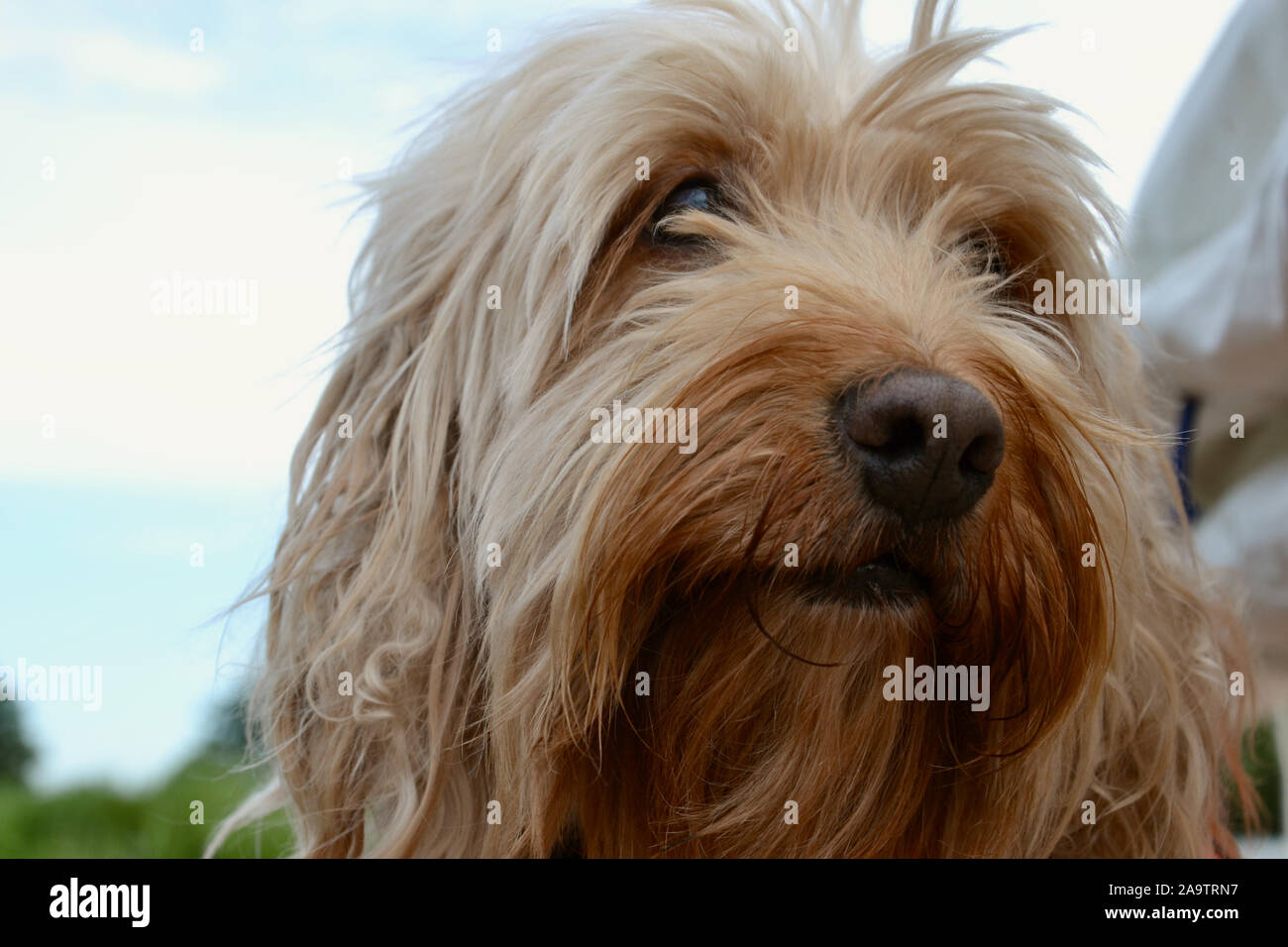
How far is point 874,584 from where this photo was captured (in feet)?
6.68

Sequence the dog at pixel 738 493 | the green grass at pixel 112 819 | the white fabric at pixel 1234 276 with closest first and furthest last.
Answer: the dog at pixel 738 493
the white fabric at pixel 1234 276
the green grass at pixel 112 819

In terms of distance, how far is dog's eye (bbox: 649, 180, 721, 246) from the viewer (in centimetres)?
250

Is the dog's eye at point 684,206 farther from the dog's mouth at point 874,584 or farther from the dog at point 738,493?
the dog's mouth at point 874,584

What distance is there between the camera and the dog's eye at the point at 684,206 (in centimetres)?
250

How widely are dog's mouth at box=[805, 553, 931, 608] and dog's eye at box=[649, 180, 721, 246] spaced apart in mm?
840

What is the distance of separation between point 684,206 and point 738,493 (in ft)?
2.65

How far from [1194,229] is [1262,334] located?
88cm

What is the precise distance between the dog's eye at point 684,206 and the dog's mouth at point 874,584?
2.75 feet

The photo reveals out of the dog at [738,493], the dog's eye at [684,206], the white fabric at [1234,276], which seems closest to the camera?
the dog at [738,493]

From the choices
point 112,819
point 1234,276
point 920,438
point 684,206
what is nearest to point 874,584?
point 920,438

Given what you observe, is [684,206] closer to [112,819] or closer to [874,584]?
[874,584]

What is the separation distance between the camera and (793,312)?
Result: 6.95ft

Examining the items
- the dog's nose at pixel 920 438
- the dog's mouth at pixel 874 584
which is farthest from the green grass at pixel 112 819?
the dog's nose at pixel 920 438

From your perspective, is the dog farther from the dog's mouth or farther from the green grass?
the green grass
